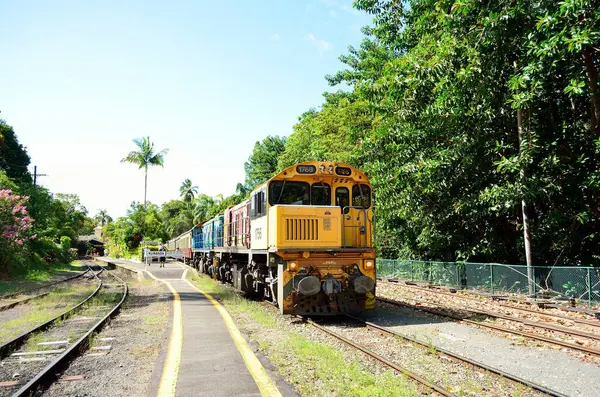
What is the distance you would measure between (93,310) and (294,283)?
7.10 m

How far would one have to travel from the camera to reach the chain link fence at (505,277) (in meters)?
12.4

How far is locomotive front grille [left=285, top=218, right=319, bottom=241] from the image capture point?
10.1 m

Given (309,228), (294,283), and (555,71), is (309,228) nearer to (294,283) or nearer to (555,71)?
(294,283)

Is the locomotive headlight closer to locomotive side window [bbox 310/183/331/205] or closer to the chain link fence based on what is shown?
locomotive side window [bbox 310/183/331/205]

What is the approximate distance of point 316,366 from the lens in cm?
634

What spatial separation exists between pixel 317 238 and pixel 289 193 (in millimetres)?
1355

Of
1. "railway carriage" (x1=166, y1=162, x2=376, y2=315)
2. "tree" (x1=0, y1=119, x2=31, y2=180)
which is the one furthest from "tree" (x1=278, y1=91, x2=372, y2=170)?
"tree" (x1=0, y1=119, x2=31, y2=180)

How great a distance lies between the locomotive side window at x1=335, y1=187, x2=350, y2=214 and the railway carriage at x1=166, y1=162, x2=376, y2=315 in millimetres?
25

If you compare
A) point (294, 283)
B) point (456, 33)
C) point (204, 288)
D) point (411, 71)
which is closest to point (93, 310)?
point (204, 288)

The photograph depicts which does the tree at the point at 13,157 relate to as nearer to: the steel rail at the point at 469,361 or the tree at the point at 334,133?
the tree at the point at 334,133

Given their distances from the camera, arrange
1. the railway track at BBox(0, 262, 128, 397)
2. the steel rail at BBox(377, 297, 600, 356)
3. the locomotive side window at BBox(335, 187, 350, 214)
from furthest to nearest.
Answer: the locomotive side window at BBox(335, 187, 350, 214)
the steel rail at BBox(377, 297, 600, 356)
the railway track at BBox(0, 262, 128, 397)

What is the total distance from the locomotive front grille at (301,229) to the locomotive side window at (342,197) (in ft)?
3.55

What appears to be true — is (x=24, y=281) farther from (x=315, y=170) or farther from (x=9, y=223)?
(x=315, y=170)

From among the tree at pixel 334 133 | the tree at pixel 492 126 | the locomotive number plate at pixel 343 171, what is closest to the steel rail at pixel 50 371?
the locomotive number plate at pixel 343 171
